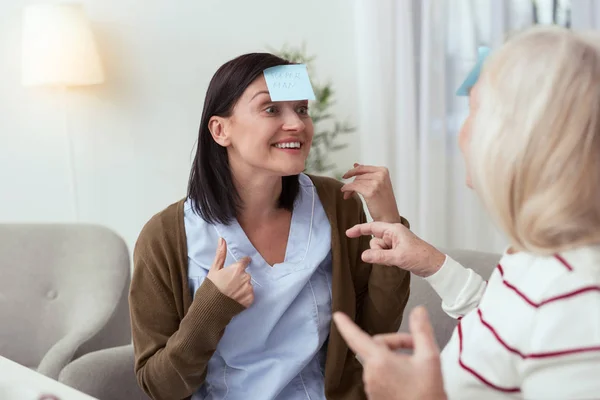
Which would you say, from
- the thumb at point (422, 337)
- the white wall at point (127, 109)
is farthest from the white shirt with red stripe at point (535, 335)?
the white wall at point (127, 109)

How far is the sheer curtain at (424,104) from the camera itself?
3.07 m

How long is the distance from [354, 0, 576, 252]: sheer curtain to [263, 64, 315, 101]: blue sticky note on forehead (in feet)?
5.62

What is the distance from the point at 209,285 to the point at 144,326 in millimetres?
195

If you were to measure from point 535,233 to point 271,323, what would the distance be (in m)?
0.73

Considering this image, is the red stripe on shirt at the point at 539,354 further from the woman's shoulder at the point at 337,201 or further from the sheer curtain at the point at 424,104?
the sheer curtain at the point at 424,104

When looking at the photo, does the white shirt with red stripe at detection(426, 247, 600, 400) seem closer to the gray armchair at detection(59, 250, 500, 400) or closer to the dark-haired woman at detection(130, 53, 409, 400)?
the dark-haired woman at detection(130, 53, 409, 400)

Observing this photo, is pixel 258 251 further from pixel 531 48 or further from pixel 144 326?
pixel 531 48

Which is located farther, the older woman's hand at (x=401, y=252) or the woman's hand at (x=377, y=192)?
the woman's hand at (x=377, y=192)

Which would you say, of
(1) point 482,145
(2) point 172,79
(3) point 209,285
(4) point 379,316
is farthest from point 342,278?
(2) point 172,79

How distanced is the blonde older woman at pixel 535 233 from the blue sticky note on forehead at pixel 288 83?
528mm

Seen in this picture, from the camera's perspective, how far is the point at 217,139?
1.56 m

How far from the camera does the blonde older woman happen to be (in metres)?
0.83

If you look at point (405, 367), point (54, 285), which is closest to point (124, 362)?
point (54, 285)

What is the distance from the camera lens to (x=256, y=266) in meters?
1.52
